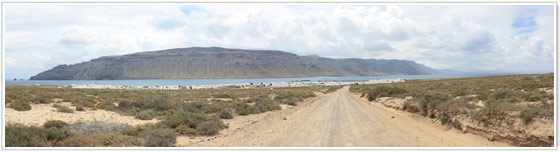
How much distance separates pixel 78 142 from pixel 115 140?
1082 mm

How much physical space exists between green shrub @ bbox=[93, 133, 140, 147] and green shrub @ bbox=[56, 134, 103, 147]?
0.90 ft

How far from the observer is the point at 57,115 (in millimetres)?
15367

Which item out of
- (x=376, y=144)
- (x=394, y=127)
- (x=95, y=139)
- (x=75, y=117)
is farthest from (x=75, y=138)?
(x=394, y=127)

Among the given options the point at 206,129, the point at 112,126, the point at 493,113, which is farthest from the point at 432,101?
the point at 112,126

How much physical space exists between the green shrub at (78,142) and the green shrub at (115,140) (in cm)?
27

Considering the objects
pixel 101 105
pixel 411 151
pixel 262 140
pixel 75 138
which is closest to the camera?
pixel 411 151

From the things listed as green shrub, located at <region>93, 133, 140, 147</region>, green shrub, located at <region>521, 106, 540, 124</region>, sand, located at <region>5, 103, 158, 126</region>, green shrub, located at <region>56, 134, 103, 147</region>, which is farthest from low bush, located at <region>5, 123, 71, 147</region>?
green shrub, located at <region>521, 106, 540, 124</region>

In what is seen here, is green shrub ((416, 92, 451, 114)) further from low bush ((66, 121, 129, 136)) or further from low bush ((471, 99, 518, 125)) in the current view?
low bush ((66, 121, 129, 136))

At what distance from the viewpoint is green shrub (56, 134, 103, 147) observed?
9.25m

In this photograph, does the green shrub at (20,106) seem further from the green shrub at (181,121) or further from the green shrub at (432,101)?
the green shrub at (432,101)

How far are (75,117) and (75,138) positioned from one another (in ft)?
23.8

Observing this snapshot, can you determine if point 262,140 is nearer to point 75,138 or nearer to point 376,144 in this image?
point 376,144

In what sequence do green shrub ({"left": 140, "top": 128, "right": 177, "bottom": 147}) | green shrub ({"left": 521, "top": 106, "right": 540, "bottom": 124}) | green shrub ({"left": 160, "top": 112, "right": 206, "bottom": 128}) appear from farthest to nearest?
green shrub ({"left": 160, "top": 112, "right": 206, "bottom": 128}) < green shrub ({"left": 140, "top": 128, "right": 177, "bottom": 147}) < green shrub ({"left": 521, "top": 106, "right": 540, "bottom": 124})

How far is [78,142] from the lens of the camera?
30.7 feet
